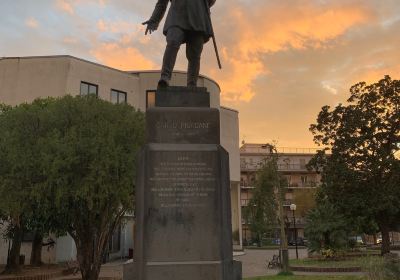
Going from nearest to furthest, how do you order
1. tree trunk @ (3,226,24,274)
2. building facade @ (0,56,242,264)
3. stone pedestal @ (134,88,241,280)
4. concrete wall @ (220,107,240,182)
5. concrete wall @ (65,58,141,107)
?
1. stone pedestal @ (134,88,241,280)
2. tree trunk @ (3,226,24,274)
3. building facade @ (0,56,242,264)
4. concrete wall @ (65,58,141,107)
5. concrete wall @ (220,107,240,182)

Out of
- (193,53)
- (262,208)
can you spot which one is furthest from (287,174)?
(193,53)

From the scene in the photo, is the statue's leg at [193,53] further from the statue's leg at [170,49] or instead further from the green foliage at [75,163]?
the green foliage at [75,163]

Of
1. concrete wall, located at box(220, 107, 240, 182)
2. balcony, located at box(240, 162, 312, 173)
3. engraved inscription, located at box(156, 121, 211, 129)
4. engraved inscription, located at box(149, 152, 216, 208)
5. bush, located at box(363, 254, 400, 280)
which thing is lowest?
bush, located at box(363, 254, 400, 280)

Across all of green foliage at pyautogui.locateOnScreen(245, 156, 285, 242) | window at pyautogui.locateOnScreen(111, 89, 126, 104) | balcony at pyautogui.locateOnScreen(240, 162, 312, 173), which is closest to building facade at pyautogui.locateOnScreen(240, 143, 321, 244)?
balcony at pyautogui.locateOnScreen(240, 162, 312, 173)

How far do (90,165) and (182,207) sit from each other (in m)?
12.3

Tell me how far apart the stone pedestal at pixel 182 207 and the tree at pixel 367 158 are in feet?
83.5

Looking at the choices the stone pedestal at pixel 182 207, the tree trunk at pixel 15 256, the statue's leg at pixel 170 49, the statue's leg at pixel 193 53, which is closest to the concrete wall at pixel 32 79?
the tree trunk at pixel 15 256

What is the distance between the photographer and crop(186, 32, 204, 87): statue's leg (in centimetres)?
912

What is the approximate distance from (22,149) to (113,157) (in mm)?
3708

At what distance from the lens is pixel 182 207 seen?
7.60m

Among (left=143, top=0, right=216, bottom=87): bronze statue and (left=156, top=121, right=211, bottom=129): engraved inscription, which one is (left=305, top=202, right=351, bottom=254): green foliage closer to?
(left=143, top=0, right=216, bottom=87): bronze statue

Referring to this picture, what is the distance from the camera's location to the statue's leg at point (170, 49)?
28.9ft

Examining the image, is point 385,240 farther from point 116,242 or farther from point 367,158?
point 116,242

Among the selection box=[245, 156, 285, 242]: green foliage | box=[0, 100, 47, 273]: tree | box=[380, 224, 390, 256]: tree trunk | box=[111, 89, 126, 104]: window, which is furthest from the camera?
box=[245, 156, 285, 242]: green foliage
